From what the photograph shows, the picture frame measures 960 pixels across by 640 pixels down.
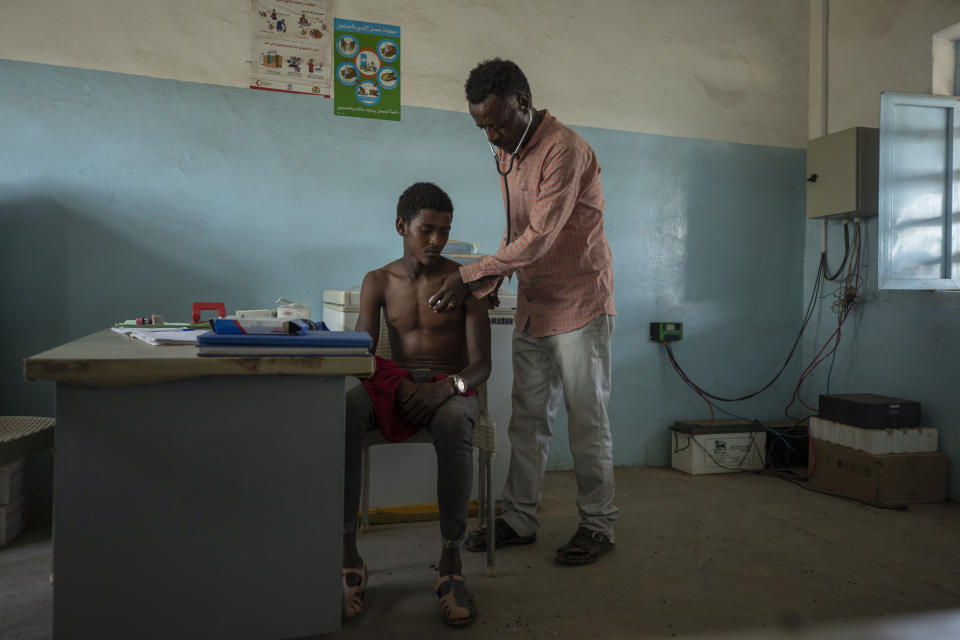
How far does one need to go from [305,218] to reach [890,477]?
112 inches

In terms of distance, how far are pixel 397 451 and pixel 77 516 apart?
133cm

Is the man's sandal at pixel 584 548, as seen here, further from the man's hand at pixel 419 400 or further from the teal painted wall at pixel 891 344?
the teal painted wall at pixel 891 344

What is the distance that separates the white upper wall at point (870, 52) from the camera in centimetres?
299

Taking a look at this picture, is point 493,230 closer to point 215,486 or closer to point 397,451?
point 397,451

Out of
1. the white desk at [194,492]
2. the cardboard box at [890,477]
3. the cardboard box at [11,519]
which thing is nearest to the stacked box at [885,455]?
Result: the cardboard box at [890,477]

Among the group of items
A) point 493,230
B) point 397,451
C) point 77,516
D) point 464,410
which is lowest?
point 397,451

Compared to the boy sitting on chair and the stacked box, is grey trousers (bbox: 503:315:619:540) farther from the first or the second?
the stacked box

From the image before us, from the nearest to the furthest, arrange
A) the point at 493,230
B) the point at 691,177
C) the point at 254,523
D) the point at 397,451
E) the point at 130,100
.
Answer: the point at 254,523
the point at 397,451
the point at 130,100
the point at 493,230
the point at 691,177

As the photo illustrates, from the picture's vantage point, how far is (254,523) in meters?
1.25

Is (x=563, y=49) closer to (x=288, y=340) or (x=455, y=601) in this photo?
(x=288, y=340)

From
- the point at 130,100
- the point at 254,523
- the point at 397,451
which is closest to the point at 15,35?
the point at 130,100

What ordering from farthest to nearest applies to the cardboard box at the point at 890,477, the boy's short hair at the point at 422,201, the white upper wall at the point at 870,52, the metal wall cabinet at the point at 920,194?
the white upper wall at the point at 870,52, the metal wall cabinet at the point at 920,194, the cardboard box at the point at 890,477, the boy's short hair at the point at 422,201

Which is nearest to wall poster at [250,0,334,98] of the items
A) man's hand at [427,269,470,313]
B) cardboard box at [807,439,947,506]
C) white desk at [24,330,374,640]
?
man's hand at [427,269,470,313]

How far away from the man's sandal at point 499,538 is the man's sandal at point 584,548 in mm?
196
